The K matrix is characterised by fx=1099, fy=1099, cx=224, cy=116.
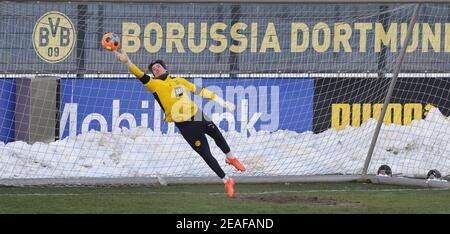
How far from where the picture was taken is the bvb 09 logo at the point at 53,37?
15.2m

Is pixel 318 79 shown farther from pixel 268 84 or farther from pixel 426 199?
pixel 426 199

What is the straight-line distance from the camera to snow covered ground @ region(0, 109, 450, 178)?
14633 millimetres

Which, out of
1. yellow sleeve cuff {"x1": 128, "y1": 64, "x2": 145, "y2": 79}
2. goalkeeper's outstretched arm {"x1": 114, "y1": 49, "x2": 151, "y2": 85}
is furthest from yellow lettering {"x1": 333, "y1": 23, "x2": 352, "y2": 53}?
yellow sleeve cuff {"x1": 128, "y1": 64, "x2": 145, "y2": 79}

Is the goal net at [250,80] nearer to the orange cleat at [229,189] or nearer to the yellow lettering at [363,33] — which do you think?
the yellow lettering at [363,33]

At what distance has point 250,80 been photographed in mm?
15531

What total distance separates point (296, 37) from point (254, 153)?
1.76 meters

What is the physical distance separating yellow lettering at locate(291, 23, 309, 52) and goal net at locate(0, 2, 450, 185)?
2 centimetres

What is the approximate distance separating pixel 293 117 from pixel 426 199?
3.73 m

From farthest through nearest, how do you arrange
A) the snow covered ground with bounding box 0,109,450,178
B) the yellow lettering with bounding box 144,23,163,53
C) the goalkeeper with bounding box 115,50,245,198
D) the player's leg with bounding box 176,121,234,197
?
the yellow lettering with bounding box 144,23,163,53 < the snow covered ground with bounding box 0,109,450,178 < the goalkeeper with bounding box 115,50,245,198 < the player's leg with bounding box 176,121,234,197

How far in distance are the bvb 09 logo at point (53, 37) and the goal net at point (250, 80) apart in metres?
0.02

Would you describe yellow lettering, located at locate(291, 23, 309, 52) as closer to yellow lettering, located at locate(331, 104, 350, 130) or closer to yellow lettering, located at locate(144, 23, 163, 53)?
yellow lettering, located at locate(331, 104, 350, 130)

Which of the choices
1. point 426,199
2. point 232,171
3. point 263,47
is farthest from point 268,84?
point 426,199

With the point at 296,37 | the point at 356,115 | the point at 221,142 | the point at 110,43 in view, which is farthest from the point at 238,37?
the point at 110,43

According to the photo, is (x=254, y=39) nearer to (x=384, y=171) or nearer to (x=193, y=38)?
(x=193, y=38)
